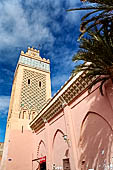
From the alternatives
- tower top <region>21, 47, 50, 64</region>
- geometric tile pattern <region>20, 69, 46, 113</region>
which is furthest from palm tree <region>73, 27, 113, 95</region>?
tower top <region>21, 47, 50, 64</region>

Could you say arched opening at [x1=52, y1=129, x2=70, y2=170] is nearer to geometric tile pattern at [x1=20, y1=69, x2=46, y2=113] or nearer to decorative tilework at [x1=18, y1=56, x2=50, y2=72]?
geometric tile pattern at [x1=20, y1=69, x2=46, y2=113]

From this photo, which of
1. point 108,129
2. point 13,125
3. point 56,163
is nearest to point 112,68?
point 108,129

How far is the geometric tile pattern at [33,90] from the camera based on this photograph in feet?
39.1

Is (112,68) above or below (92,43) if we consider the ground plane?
below

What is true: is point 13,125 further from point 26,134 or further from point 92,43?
point 92,43

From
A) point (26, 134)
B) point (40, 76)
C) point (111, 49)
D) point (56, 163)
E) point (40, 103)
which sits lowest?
point (56, 163)

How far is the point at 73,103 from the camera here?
6.77 meters

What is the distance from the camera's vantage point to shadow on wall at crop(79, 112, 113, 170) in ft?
14.8

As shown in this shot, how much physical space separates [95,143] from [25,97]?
26.6ft

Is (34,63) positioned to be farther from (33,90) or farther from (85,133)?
(85,133)

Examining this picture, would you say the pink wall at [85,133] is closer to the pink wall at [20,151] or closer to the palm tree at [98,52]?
the palm tree at [98,52]

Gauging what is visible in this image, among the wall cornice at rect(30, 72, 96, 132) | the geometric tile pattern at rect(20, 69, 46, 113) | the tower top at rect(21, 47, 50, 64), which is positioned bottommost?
the wall cornice at rect(30, 72, 96, 132)

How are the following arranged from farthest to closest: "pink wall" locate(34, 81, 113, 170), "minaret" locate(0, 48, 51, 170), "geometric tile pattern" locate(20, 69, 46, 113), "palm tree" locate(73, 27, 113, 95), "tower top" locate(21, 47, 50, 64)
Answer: "tower top" locate(21, 47, 50, 64)
"geometric tile pattern" locate(20, 69, 46, 113)
"minaret" locate(0, 48, 51, 170)
"pink wall" locate(34, 81, 113, 170)
"palm tree" locate(73, 27, 113, 95)

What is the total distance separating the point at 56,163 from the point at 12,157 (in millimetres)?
3713
